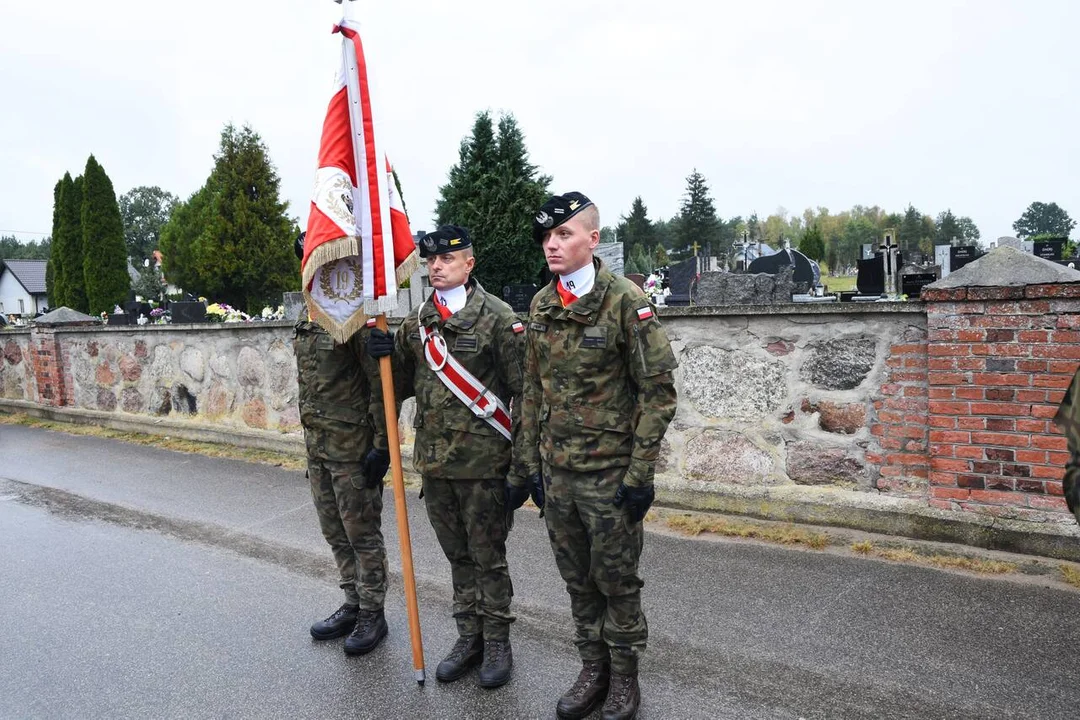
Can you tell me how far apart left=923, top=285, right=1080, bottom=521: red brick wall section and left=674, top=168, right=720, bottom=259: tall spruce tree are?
54.8 metres

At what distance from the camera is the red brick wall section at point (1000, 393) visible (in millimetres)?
3740

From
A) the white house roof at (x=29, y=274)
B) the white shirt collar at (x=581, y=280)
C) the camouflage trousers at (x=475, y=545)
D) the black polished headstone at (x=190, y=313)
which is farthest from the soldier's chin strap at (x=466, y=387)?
the white house roof at (x=29, y=274)

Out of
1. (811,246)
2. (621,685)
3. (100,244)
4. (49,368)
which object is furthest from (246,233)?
(811,246)

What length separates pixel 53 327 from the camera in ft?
34.0

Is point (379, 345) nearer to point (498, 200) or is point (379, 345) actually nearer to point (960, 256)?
point (960, 256)

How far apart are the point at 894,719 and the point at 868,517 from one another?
6.04ft

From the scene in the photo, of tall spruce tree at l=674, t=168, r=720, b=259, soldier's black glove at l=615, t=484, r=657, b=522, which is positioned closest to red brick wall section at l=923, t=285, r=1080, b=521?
soldier's black glove at l=615, t=484, r=657, b=522

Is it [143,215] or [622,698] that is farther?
[143,215]

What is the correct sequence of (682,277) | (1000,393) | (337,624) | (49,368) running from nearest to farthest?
(337,624) → (1000,393) → (49,368) → (682,277)

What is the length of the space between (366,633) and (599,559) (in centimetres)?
139

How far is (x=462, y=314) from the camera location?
10.4 feet

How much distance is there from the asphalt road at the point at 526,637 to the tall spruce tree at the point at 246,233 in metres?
21.7

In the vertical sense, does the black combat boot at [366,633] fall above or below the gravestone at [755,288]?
below

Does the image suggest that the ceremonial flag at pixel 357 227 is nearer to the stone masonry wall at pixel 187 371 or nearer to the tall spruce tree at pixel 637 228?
Result: the stone masonry wall at pixel 187 371
